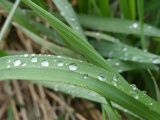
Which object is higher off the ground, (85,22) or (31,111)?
(85,22)

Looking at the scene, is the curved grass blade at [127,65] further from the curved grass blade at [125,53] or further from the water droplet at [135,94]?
the water droplet at [135,94]

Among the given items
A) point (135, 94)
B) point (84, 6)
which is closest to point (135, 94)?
point (135, 94)

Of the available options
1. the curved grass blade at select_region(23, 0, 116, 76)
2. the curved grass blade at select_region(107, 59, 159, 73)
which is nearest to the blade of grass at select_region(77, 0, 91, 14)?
the curved grass blade at select_region(107, 59, 159, 73)

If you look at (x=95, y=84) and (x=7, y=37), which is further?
(x=7, y=37)

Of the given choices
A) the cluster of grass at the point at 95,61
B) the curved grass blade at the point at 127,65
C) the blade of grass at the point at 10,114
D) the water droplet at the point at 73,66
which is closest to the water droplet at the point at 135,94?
the cluster of grass at the point at 95,61

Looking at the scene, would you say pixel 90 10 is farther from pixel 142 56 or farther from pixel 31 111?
pixel 31 111

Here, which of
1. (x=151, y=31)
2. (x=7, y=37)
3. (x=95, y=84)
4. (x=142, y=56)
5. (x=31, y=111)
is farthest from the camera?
Result: (x=7, y=37)

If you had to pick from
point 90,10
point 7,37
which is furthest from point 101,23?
point 7,37
